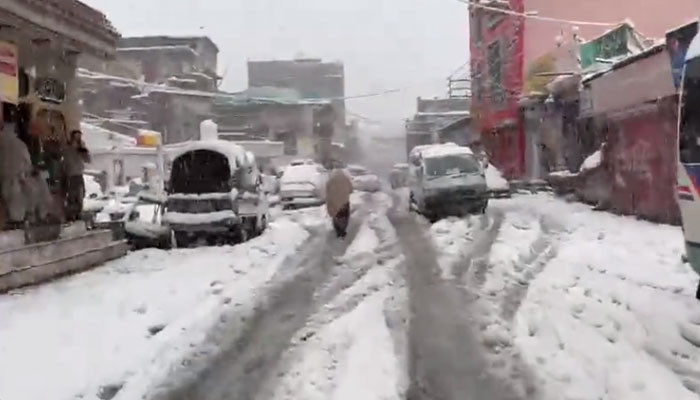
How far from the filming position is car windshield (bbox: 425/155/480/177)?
25797mm

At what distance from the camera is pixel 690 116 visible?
919 centimetres

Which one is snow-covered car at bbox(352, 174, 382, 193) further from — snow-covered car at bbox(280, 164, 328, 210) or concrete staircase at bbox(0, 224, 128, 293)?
concrete staircase at bbox(0, 224, 128, 293)

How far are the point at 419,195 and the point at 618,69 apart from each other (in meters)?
7.28

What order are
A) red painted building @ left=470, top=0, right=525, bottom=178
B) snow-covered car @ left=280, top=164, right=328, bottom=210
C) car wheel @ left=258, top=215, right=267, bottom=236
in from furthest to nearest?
1. red painted building @ left=470, top=0, right=525, bottom=178
2. snow-covered car @ left=280, top=164, right=328, bottom=210
3. car wheel @ left=258, top=215, right=267, bottom=236

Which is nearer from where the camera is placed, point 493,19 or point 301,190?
point 301,190

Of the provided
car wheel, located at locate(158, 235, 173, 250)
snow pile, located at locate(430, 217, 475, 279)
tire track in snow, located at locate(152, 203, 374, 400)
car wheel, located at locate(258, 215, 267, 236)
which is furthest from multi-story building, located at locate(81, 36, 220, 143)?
tire track in snow, located at locate(152, 203, 374, 400)

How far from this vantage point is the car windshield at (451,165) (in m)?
25.8

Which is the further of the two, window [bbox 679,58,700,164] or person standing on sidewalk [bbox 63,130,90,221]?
person standing on sidewalk [bbox 63,130,90,221]

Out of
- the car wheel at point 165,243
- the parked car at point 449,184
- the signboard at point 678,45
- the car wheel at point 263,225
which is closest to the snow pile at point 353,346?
the car wheel at point 165,243

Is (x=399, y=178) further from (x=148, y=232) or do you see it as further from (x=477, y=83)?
(x=148, y=232)

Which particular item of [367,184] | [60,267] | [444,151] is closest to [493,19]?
[367,184]

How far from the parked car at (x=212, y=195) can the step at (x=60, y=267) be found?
2.14 meters

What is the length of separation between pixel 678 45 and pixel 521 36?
25525 millimetres

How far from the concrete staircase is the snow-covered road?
36 centimetres
